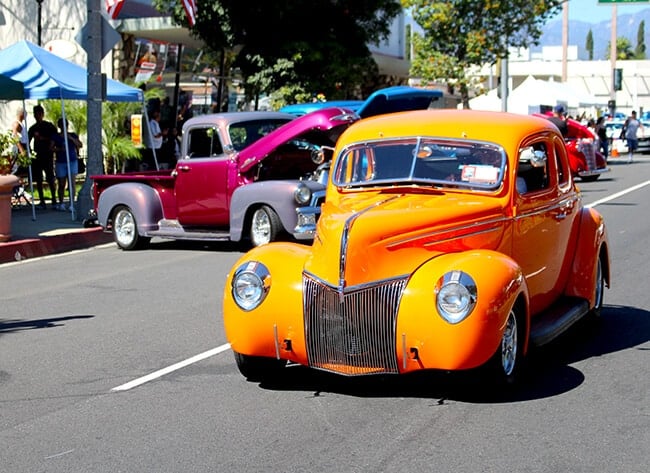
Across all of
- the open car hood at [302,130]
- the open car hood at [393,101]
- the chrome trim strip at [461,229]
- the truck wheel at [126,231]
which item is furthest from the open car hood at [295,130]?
the chrome trim strip at [461,229]

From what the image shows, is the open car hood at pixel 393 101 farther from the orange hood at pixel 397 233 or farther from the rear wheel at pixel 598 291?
the orange hood at pixel 397 233

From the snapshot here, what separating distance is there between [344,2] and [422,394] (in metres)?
21.3

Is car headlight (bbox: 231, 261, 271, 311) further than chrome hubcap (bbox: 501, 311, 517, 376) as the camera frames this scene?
Yes

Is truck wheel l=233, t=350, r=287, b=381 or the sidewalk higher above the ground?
the sidewalk

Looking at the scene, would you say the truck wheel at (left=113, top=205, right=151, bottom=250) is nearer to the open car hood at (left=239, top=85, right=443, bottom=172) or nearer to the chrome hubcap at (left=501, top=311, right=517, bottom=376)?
the open car hood at (left=239, top=85, right=443, bottom=172)

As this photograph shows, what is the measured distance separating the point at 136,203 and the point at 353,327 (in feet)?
30.2

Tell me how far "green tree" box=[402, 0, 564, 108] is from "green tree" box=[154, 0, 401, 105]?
800 cm

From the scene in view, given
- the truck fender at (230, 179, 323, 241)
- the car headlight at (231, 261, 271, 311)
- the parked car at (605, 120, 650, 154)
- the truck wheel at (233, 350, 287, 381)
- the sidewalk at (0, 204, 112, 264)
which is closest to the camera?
the car headlight at (231, 261, 271, 311)

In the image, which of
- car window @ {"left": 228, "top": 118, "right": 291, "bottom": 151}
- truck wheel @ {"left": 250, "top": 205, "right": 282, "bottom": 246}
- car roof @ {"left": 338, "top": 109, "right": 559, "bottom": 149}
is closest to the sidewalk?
car window @ {"left": 228, "top": 118, "right": 291, "bottom": 151}

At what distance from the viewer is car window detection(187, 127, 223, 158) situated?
14898mm

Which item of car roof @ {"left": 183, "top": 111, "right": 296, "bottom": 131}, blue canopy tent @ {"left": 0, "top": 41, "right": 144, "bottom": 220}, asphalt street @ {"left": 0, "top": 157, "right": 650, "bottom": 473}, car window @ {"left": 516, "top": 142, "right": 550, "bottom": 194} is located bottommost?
asphalt street @ {"left": 0, "top": 157, "right": 650, "bottom": 473}

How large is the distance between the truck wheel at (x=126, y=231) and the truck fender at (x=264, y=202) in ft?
6.27

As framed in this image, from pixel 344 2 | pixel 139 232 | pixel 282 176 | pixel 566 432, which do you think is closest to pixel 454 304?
pixel 566 432

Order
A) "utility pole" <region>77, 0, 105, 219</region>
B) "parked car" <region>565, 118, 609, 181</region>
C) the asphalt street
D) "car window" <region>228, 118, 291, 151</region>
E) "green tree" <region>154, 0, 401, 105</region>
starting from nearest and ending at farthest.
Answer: the asphalt street, "car window" <region>228, 118, 291, 151</region>, "utility pole" <region>77, 0, 105, 219</region>, "parked car" <region>565, 118, 609, 181</region>, "green tree" <region>154, 0, 401, 105</region>
